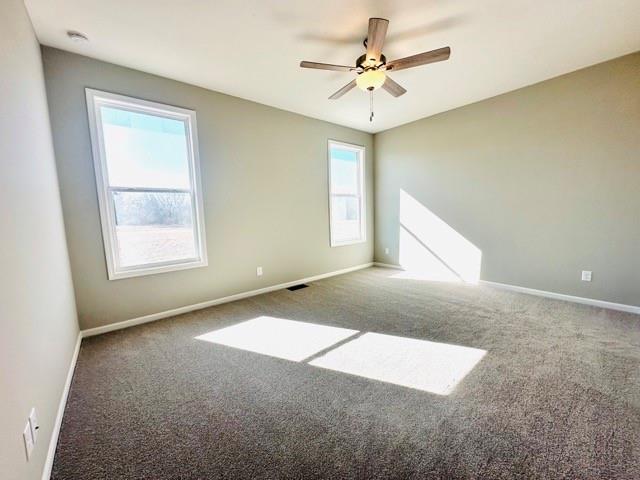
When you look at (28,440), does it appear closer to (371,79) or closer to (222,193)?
(222,193)

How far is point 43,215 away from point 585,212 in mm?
5223

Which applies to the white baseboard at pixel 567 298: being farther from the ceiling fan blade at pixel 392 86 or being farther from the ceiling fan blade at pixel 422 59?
the ceiling fan blade at pixel 422 59

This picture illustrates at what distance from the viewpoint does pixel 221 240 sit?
3.52 m

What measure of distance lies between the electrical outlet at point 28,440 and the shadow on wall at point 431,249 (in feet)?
14.6

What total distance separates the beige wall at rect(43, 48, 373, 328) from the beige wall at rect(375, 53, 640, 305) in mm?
1663

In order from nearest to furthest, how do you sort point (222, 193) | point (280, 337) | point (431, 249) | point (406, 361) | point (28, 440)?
1. point (28, 440)
2. point (406, 361)
3. point (280, 337)
4. point (222, 193)
5. point (431, 249)

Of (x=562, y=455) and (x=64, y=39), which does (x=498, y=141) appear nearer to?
(x=562, y=455)

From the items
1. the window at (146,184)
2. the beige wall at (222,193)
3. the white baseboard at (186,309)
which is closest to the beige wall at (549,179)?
the beige wall at (222,193)

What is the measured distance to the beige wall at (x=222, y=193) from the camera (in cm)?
252

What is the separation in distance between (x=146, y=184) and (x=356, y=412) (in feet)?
10.0

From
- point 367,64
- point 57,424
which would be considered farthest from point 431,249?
point 57,424

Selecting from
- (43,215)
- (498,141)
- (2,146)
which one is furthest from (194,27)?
(498,141)

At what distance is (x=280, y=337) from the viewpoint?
2578mm

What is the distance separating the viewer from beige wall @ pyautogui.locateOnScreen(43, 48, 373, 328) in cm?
252
